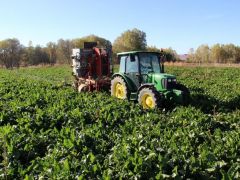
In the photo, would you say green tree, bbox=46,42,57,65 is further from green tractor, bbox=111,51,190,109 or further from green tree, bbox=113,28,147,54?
green tractor, bbox=111,51,190,109

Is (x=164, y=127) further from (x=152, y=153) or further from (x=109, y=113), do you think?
(x=152, y=153)

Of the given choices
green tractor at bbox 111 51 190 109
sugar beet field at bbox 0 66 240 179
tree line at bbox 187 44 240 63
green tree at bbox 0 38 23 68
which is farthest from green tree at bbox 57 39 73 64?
sugar beet field at bbox 0 66 240 179

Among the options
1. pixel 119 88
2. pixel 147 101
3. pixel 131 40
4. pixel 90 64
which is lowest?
pixel 147 101

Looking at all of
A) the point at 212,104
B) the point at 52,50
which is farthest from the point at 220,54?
the point at 212,104

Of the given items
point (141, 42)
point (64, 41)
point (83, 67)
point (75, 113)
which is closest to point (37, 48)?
point (64, 41)

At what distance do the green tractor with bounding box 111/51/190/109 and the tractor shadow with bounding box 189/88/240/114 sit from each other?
929 mm

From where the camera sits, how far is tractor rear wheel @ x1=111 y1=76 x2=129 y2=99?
44.7 feet

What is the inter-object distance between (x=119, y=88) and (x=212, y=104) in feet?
12.1

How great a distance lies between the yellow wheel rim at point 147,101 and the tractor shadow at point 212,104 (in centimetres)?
178

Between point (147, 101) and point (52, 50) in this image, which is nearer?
point (147, 101)

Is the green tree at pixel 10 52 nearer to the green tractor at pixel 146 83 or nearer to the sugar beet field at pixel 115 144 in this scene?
the green tractor at pixel 146 83

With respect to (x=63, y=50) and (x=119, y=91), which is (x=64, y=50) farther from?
(x=119, y=91)

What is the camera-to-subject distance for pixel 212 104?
1351cm

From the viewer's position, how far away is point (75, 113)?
10.4 m
